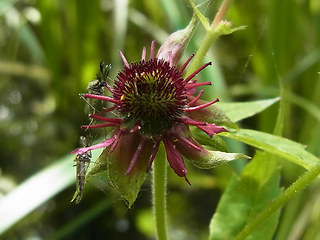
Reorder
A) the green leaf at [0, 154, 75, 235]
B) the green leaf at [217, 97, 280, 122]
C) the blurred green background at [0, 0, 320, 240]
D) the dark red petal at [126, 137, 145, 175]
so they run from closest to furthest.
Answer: the dark red petal at [126, 137, 145, 175] < the green leaf at [217, 97, 280, 122] < the green leaf at [0, 154, 75, 235] < the blurred green background at [0, 0, 320, 240]

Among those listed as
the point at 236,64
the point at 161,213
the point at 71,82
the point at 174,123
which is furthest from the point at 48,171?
the point at 236,64

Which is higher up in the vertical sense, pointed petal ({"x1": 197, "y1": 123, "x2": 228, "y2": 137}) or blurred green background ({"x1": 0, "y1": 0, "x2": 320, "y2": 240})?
blurred green background ({"x1": 0, "y1": 0, "x2": 320, "y2": 240})

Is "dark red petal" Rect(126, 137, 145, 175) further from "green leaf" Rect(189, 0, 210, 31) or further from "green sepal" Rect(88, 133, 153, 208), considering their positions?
"green leaf" Rect(189, 0, 210, 31)

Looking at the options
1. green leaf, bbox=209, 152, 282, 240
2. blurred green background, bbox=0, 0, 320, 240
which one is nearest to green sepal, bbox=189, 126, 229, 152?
green leaf, bbox=209, 152, 282, 240

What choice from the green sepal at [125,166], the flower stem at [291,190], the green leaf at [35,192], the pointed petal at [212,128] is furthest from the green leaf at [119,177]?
the green leaf at [35,192]

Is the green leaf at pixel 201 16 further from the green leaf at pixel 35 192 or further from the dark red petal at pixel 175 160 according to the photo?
the green leaf at pixel 35 192

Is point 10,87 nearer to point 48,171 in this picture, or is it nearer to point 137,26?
point 137,26
